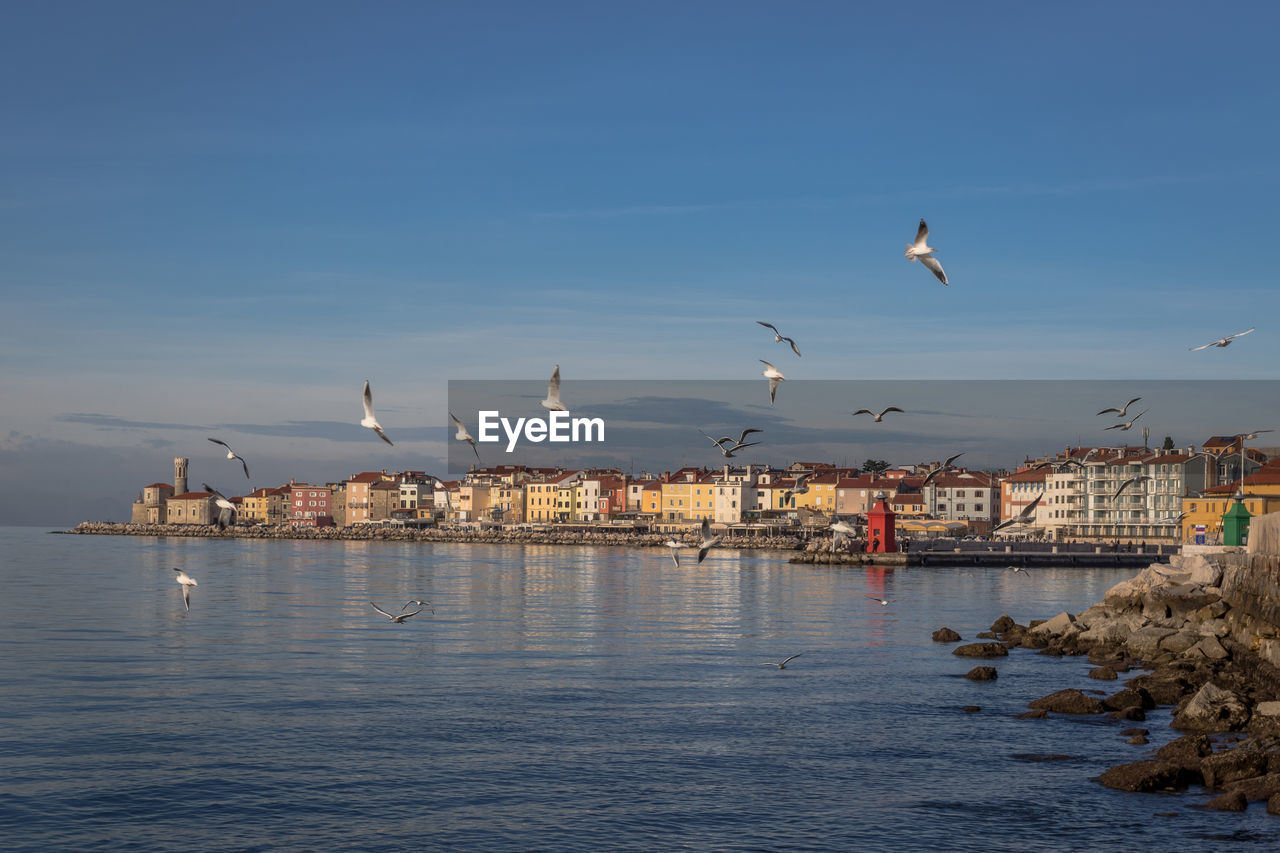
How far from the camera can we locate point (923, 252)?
48.4 ft

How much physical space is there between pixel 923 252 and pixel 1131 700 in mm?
9140

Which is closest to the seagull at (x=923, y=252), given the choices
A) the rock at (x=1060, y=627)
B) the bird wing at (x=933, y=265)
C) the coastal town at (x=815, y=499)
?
the bird wing at (x=933, y=265)

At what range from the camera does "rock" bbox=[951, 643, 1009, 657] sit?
26.5 metres

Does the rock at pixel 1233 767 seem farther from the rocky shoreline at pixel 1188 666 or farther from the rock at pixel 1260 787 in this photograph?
the rock at pixel 1260 787

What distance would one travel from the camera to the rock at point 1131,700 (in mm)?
19375

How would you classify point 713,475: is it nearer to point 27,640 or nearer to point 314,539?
point 314,539

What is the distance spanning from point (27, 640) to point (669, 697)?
16635 millimetres

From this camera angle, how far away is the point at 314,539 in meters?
138

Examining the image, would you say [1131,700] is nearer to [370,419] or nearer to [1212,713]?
[1212,713]

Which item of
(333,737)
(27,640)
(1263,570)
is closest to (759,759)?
(333,737)

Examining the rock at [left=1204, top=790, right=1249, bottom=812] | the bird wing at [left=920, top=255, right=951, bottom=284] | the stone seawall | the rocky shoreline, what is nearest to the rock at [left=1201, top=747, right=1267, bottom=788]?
the rocky shoreline

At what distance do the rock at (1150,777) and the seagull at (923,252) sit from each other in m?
6.32

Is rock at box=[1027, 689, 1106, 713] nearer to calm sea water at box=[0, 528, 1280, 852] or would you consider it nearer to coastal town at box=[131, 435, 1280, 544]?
calm sea water at box=[0, 528, 1280, 852]

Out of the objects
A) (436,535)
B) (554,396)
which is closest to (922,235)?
(554,396)
